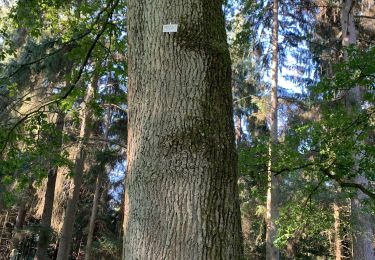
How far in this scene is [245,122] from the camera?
20953 mm

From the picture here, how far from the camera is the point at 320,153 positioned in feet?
22.6

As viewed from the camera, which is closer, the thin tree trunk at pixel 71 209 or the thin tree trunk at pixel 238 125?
the thin tree trunk at pixel 71 209

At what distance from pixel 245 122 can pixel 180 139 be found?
19.2 metres

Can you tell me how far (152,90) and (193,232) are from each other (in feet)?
2.38

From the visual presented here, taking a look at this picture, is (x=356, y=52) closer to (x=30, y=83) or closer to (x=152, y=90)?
(x=152, y=90)

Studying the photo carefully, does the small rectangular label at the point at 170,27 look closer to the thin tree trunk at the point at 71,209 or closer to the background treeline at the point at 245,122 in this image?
the background treeline at the point at 245,122

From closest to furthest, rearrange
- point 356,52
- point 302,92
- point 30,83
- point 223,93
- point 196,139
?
point 196,139
point 223,93
point 356,52
point 30,83
point 302,92

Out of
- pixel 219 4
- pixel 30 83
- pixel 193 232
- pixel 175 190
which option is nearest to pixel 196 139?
pixel 175 190

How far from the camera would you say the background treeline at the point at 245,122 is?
6.40m

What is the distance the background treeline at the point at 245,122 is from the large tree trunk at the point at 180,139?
211 cm

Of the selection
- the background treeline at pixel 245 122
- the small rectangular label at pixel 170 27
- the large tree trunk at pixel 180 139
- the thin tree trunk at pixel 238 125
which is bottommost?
the large tree trunk at pixel 180 139

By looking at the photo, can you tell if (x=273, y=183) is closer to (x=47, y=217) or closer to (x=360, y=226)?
(x=360, y=226)

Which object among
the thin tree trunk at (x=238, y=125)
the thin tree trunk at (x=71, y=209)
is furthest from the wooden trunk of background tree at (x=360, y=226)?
the thin tree trunk at (x=238, y=125)

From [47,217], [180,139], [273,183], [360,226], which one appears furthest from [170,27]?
[47,217]
